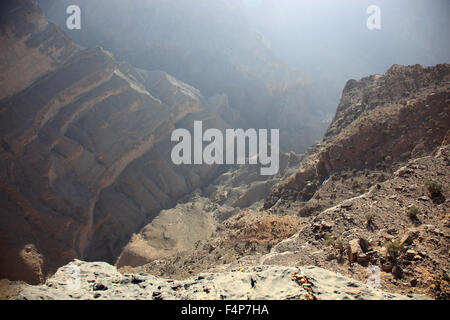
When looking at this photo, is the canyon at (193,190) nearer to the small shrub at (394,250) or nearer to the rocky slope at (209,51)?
the small shrub at (394,250)

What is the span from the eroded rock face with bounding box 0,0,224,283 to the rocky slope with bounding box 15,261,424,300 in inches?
679

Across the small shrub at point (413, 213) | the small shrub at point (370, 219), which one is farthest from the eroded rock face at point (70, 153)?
the small shrub at point (413, 213)

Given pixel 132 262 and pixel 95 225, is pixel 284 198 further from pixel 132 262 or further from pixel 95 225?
pixel 95 225

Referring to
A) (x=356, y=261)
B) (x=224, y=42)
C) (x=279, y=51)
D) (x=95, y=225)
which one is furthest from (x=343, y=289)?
(x=279, y=51)

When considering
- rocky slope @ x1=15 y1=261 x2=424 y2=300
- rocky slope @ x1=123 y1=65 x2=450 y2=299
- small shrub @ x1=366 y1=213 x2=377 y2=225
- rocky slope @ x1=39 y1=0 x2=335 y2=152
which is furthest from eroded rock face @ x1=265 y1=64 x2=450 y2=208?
rocky slope @ x1=39 y1=0 x2=335 y2=152

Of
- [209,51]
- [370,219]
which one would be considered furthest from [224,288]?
[209,51]

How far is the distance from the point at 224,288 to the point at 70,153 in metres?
29.3

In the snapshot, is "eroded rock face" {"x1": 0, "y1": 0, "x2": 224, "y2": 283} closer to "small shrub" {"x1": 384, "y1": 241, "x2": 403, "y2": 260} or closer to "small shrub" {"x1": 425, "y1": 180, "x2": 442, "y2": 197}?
"small shrub" {"x1": 384, "y1": 241, "x2": 403, "y2": 260}

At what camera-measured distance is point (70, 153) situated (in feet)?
100.0

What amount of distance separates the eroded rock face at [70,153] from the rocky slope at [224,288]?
17251 mm

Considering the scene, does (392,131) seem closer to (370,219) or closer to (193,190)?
(370,219)

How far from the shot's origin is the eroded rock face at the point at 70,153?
24375 millimetres

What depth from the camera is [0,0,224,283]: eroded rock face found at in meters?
24.4

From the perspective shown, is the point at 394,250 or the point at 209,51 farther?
the point at 209,51
